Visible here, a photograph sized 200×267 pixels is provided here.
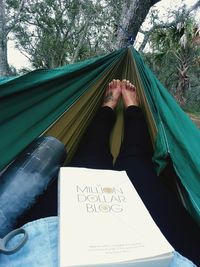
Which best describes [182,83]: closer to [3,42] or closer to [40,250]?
[3,42]

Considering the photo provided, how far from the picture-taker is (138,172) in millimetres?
1030

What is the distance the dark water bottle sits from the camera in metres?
0.77

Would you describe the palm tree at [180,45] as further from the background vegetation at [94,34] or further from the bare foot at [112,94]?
the bare foot at [112,94]

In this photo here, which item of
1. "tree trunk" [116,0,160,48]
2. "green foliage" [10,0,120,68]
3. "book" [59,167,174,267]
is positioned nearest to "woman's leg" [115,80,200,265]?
"book" [59,167,174,267]

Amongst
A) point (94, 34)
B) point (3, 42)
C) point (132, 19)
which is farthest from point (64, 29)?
point (132, 19)

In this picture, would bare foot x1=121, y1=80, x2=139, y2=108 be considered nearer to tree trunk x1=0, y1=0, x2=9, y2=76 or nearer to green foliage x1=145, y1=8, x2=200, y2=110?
tree trunk x1=0, y1=0, x2=9, y2=76

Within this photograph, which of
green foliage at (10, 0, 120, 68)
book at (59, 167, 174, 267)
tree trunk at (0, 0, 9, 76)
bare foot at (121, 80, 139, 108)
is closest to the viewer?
book at (59, 167, 174, 267)

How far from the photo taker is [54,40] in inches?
317

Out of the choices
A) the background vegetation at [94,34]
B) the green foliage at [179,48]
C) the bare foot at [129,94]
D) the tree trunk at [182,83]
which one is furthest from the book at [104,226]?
the tree trunk at [182,83]

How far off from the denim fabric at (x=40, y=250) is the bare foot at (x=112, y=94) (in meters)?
0.80

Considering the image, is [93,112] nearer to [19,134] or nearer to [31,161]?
[19,134]

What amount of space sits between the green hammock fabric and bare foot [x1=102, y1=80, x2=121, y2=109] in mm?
27

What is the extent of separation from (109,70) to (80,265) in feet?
3.25

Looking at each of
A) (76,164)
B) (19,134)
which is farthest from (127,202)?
(19,134)
